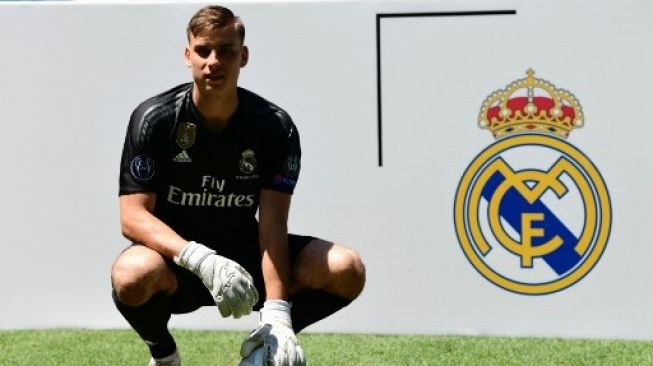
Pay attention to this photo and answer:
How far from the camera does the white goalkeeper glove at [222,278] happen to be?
3.68 meters

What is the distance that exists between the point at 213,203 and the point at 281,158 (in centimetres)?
28

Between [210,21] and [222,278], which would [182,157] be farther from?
[222,278]

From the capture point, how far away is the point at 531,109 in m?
5.59

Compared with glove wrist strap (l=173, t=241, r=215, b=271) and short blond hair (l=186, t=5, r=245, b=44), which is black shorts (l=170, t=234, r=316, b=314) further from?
short blond hair (l=186, t=5, r=245, b=44)

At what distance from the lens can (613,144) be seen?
5559mm

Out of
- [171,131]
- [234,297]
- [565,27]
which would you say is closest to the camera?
[234,297]

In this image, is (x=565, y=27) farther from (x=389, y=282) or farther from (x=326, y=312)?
(x=326, y=312)

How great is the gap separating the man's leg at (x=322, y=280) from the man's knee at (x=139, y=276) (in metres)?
0.46

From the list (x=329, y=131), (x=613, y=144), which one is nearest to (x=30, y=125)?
(x=329, y=131)

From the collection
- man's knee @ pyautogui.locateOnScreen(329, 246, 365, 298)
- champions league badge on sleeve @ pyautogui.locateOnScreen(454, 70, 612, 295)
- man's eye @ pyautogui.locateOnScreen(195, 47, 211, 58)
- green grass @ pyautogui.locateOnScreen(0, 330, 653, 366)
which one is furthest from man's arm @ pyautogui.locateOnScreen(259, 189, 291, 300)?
champions league badge on sleeve @ pyautogui.locateOnScreen(454, 70, 612, 295)

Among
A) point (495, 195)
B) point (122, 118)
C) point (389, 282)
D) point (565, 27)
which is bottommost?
point (389, 282)

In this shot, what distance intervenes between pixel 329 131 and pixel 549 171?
1017mm

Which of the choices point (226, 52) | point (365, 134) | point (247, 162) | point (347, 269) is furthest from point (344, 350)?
point (226, 52)

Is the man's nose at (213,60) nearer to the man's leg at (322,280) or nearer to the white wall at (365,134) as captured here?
the man's leg at (322,280)
